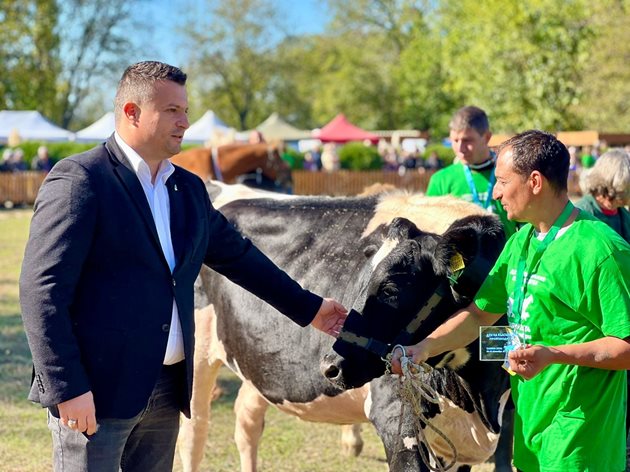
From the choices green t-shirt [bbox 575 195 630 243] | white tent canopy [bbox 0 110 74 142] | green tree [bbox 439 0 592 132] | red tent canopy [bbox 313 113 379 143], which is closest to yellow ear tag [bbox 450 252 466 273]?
green t-shirt [bbox 575 195 630 243]

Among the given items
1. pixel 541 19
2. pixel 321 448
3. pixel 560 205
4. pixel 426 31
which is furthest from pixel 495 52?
pixel 560 205

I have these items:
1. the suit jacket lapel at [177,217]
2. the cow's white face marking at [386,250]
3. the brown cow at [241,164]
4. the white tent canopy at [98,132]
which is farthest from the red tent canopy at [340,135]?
the suit jacket lapel at [177,217]

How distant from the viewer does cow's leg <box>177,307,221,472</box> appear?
5.26 m

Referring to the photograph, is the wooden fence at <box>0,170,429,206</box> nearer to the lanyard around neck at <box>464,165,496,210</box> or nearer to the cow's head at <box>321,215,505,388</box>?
the lanyard around neck at <box>464,165,496,210</box>

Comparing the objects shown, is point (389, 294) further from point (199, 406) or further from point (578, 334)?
point (199, 406)

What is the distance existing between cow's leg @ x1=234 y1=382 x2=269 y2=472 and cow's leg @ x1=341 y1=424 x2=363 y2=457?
0.73 metres

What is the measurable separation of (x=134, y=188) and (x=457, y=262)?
1298 mm

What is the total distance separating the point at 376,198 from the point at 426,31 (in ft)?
165

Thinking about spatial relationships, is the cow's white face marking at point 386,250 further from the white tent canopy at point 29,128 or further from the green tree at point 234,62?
the green tree at point 234,62

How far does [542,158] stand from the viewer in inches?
108

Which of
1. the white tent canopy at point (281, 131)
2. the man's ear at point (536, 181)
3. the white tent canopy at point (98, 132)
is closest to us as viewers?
the man's ear at point (536, 181)

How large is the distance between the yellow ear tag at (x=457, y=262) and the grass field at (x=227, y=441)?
269 centimetres

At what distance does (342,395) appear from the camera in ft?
14.1

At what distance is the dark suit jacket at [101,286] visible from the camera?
8.67 feet
